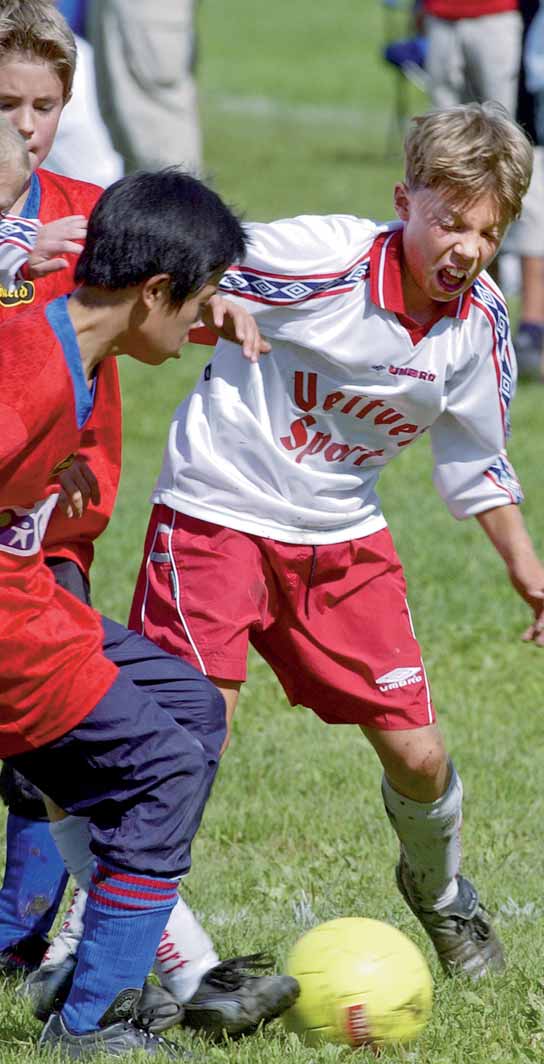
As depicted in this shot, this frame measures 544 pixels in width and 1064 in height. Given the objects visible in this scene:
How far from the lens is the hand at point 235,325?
12.0ft

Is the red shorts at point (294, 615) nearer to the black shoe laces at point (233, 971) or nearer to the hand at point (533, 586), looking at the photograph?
the hand at point (533, 586)

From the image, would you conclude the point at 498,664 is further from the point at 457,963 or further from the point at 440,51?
the point at 440,51

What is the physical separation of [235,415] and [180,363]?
678cm

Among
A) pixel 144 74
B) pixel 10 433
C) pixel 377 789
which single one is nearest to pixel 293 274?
pixel 10 433

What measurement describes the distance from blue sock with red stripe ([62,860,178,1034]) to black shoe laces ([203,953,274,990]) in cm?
29

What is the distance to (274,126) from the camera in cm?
2208

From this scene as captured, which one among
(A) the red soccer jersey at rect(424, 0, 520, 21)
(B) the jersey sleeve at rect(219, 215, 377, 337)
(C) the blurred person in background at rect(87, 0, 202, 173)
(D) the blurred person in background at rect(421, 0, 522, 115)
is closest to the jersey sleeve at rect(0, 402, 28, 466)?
(B) the jersey sleeve at rect(219, 215, 377, 337)

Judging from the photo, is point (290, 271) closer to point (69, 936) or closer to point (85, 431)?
point (85, 431)

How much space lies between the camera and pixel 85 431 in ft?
12.8

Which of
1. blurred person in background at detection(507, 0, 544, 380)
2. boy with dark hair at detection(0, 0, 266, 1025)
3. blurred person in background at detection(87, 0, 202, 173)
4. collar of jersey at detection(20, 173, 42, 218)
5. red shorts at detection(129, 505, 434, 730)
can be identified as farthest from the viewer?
blurred person in background at detection(87, 0, 202, 173)

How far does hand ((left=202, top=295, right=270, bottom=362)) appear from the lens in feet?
12.0

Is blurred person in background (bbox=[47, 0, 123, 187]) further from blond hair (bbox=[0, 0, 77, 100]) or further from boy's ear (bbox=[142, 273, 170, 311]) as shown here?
boy's ear (bbox=[142, 273, 170, 311])

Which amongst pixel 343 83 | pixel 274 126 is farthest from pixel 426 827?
pixel 343 83

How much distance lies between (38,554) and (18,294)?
0.64m
